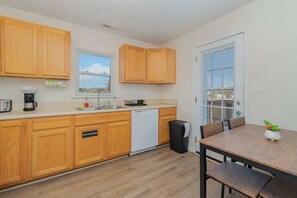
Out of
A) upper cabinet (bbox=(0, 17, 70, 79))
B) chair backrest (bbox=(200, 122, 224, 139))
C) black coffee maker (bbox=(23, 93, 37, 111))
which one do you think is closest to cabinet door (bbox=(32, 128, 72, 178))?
black coffee maker (bbox=(23, 93, 37, 111))

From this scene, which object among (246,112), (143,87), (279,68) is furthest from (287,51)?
(143,87)

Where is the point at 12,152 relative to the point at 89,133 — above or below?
below

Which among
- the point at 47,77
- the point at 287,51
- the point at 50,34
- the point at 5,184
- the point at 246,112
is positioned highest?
the point at 50,34

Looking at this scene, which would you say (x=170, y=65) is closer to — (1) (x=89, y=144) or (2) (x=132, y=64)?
(2) (x=132, y=64)

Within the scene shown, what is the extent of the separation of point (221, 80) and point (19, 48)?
122 inches

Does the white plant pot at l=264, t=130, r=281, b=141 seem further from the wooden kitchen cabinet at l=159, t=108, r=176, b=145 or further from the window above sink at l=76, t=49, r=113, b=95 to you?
the window above sink at l=76, t=49, r=113, b=95

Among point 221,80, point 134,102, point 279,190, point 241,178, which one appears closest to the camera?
point 279,190

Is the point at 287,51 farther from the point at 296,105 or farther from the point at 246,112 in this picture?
the point at 246,112

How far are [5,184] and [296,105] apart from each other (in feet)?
11.7

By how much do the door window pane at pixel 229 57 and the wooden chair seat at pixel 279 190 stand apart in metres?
1.75

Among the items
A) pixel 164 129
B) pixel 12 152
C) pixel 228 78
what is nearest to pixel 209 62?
pixel 228 78

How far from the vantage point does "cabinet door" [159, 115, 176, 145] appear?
3.14 metres

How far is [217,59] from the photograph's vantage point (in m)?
2.58

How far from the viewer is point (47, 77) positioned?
225 centimetres
